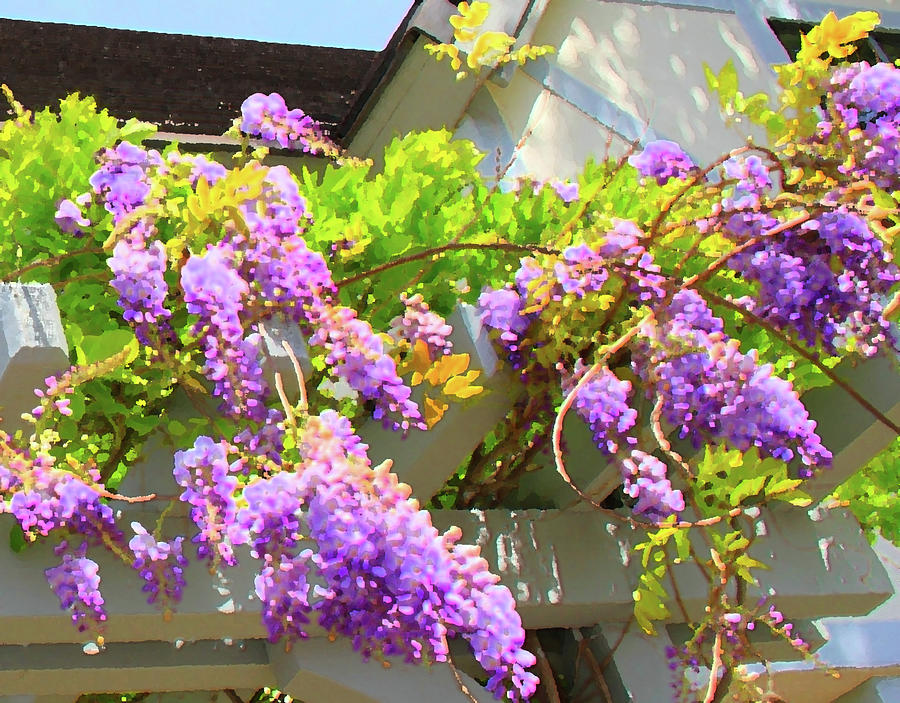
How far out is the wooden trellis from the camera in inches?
68.7

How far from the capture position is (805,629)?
2.64 m

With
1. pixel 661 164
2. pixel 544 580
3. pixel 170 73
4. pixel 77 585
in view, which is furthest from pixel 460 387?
pixel 170 73

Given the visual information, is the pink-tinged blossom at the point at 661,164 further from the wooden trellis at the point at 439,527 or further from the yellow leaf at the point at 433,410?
the yellow leaf at the point at 433,410

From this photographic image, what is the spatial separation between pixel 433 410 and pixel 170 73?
440cm

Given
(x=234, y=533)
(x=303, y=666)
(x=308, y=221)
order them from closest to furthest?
(x=234, y=533) → (x=303, y=666) → (x=308, y=221)

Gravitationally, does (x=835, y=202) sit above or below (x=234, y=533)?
above

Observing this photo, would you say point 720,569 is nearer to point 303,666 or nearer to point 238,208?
point 303,666

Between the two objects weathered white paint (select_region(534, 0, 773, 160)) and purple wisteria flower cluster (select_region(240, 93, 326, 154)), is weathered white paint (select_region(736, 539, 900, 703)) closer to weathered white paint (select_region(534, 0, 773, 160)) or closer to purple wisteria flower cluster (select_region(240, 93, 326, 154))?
weathered white paint (select_region(534, 0, 773, 160))

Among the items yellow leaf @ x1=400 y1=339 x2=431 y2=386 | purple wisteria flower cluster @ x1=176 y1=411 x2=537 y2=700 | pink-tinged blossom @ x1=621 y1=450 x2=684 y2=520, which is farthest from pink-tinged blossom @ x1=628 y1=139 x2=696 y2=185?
purple wisteria flower cluster @ x1=176 y1=411 x2=537 y2=700

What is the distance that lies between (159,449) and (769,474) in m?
1.27

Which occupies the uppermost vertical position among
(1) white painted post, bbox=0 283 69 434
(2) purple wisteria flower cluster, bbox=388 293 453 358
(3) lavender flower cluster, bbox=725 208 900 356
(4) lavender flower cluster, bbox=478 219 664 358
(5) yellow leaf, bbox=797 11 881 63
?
(5) yellow leaf, bbox=797 11 881 63

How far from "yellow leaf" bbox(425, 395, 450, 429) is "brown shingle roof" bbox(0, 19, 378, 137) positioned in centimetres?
328

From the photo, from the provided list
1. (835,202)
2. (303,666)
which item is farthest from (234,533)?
(835,202)

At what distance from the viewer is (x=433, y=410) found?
1941mm
